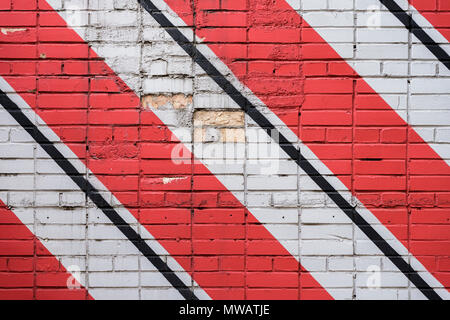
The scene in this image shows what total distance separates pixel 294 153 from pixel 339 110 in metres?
0.36

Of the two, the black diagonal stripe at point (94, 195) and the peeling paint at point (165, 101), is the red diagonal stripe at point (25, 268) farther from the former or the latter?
the peeling paint at point (165, 101)

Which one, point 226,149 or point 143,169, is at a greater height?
point 226,149

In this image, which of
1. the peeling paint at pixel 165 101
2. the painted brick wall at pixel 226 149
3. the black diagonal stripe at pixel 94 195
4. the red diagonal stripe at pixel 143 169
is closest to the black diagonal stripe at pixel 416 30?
the painted brick wall at pixel 226 149

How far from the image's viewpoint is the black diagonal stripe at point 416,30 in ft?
6.18

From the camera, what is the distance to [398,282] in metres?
1.93

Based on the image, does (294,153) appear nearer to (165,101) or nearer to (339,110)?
(339,110)

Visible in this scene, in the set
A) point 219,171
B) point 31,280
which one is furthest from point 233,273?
point 31,280

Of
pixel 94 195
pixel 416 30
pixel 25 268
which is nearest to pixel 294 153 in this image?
pixel 416 30

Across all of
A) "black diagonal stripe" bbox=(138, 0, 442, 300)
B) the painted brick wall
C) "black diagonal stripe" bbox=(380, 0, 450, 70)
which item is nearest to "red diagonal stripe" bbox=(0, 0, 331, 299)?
the painted brick wall

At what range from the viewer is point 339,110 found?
6.24 ft

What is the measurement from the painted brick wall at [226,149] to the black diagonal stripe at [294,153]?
0.04 ft

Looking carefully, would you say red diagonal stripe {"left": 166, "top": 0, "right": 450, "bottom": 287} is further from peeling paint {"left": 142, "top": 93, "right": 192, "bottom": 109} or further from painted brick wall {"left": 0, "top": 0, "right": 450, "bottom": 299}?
peeling paint {"left": 142, "top": 93, "right": 192, "bottom": 109}
